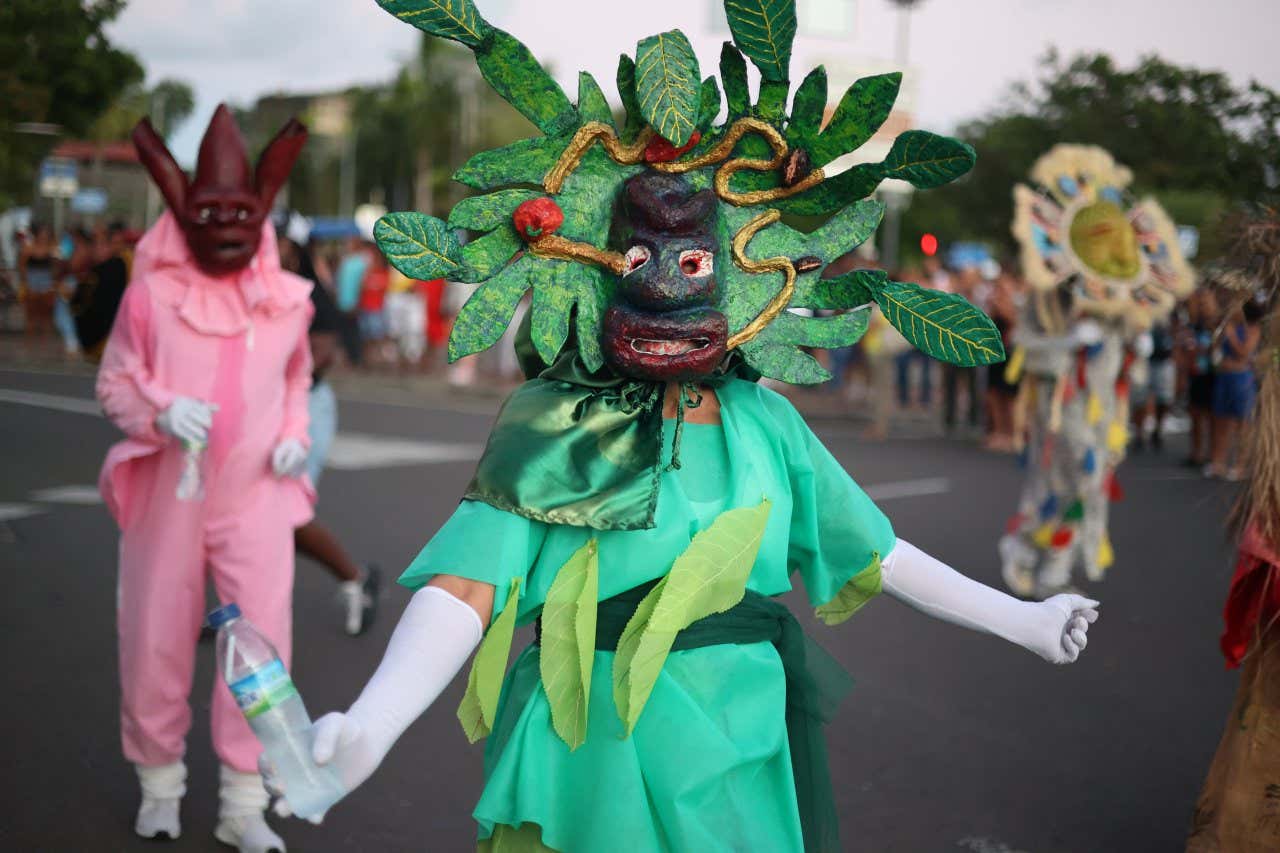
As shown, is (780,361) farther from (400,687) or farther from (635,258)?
(400,687)

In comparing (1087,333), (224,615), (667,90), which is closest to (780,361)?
(667,90)

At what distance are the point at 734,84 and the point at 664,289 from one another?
47cm

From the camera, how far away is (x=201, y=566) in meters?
4.25

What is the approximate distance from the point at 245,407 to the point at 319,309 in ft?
4.33

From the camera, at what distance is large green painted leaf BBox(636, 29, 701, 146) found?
2.54 metres

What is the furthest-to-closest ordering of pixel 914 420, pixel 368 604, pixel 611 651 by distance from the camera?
pixel 914 420 < pixel 368 604 < pixel 611 651

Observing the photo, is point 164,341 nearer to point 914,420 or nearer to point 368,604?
point 368,604

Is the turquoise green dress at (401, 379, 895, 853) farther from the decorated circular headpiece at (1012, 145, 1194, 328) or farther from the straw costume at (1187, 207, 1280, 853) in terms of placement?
the decorated circular headpiece at (1012, 145, 1194, 328)

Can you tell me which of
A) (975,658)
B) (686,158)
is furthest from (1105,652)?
(686,158)

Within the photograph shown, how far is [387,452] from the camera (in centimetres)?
1270

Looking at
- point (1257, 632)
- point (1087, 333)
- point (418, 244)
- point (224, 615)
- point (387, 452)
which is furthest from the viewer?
point (387, 452)

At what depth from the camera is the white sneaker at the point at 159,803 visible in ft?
13.8

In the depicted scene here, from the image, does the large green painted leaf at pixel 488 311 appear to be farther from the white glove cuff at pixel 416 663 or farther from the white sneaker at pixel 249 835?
the white sneaker at pixel 249 835

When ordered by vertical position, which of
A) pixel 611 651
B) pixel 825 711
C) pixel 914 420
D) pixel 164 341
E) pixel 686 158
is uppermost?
pixel 686 158
